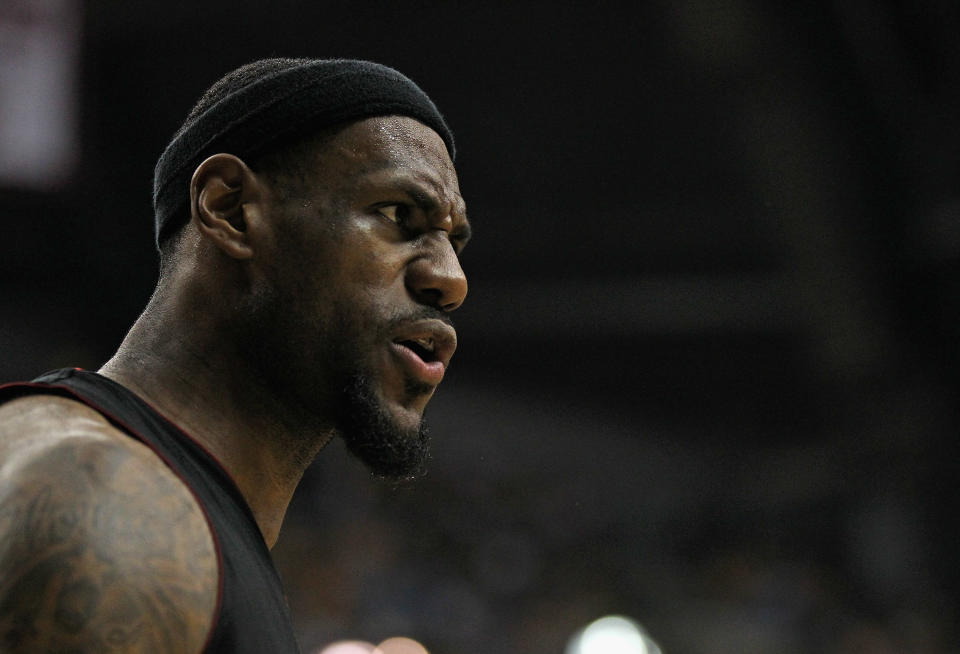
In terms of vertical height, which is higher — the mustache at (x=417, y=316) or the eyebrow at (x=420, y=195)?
the eyebrow at (x=420, y=195)

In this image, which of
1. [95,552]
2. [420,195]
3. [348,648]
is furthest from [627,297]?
[95,552]

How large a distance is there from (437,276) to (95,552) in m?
0.84

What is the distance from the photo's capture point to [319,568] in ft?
27.6

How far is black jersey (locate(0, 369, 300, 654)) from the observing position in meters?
1.38

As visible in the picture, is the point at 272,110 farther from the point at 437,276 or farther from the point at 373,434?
the point at 373,434

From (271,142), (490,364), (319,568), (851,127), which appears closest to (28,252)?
(319,568)

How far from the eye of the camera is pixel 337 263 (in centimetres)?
180

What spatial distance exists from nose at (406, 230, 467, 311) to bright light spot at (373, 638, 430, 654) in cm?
651

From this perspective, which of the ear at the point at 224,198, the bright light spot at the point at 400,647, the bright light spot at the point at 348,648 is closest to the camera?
the ear at the point at 224,198

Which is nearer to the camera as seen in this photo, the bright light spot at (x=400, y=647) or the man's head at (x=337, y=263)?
the man's head at (x=337, y=263)

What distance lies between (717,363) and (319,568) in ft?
14.9

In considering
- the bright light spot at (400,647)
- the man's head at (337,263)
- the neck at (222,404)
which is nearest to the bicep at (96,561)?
the neck at (222,404)

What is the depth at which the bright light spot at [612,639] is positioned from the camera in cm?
894

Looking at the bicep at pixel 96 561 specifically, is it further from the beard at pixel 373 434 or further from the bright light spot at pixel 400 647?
the bright light spot at pixel 400 647
